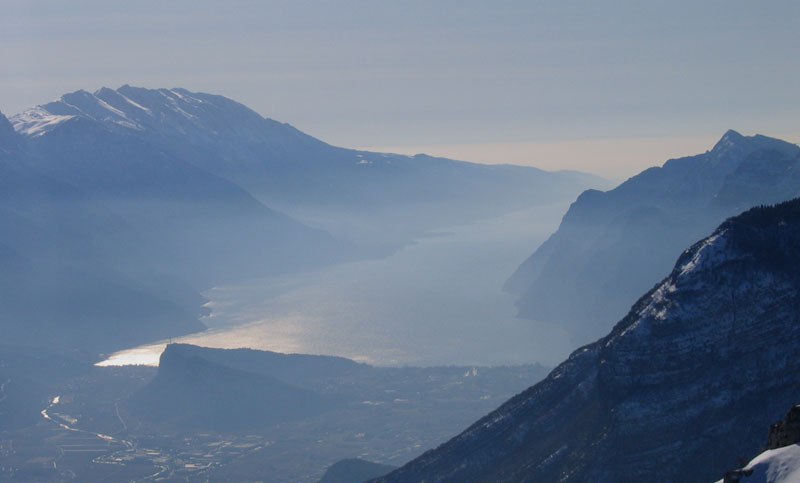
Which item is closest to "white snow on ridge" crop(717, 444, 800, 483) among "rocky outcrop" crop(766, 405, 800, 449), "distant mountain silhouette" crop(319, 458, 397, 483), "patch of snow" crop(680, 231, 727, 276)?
"rocky outcrop" crop(766, 405, 800, 449)

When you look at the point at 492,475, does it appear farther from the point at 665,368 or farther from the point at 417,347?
the point at 417,347

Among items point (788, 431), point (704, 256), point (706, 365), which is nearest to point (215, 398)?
point (704, 256)

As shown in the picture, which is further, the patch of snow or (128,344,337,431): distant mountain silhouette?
(128,344,337,431): distant mountain silhouette

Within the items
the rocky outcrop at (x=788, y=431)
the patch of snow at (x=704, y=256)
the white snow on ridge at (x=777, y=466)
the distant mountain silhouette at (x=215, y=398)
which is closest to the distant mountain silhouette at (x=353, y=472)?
the distant mountain silhouette at (x=215, y=398)

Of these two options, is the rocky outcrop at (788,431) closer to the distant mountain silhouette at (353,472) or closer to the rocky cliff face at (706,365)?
the rocky cliff face at (706,365)

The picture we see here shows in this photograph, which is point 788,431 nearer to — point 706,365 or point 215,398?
point 706,365

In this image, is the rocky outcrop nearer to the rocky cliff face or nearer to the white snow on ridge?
the white snow on ridge

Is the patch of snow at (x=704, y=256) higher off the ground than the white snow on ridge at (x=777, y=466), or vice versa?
the patch of snow at (x=704, y=256)

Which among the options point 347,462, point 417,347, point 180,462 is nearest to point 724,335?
point 347,462

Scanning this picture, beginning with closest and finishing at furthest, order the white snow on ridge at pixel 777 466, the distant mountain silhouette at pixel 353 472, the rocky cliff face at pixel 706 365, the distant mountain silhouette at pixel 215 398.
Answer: the white snow on ridge at pixel 777 466
the rocky cliff face at pixel 706 365
the distant mountain silhouette at pixel 353 472
the distant mountain silhouette at pixel 215 398
